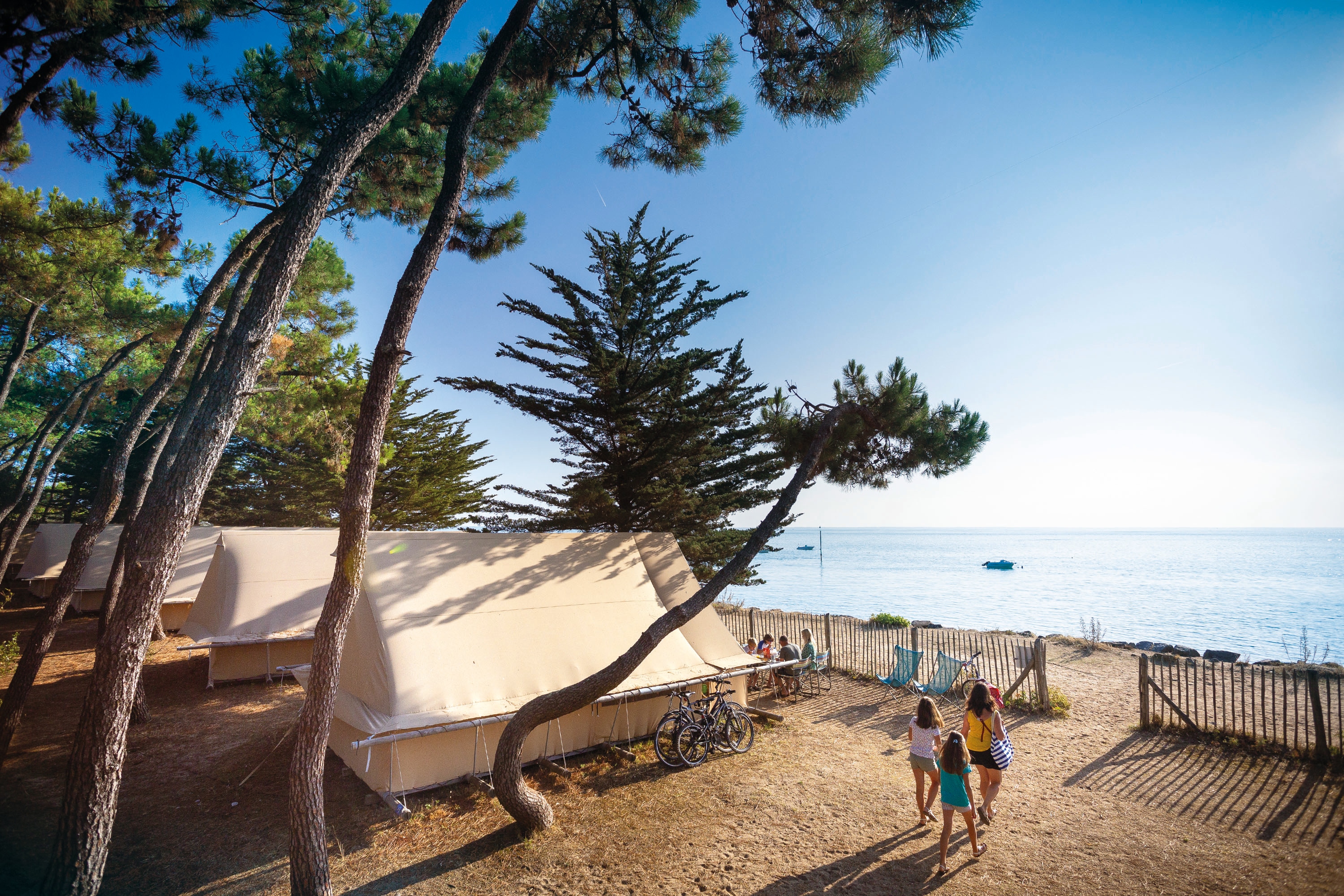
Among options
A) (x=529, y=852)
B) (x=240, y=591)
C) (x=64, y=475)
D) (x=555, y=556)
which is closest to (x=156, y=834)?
(x=529, y=852)

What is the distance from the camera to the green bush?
15.3 m

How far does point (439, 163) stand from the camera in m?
6.23

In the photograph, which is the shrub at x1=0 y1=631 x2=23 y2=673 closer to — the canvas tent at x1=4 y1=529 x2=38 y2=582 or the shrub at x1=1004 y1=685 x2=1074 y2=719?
the canvas tent at x1=4 y1=529 x2=38 y2=582

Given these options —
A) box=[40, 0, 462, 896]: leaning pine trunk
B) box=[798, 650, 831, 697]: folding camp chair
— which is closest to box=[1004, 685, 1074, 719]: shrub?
box=[798, 650, 831, 697]: folding camp chair

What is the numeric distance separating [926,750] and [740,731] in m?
2.41

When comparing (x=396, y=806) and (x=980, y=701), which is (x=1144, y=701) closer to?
(x=980, y=701)

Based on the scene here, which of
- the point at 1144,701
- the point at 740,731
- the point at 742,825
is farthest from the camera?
the point at 1144,701

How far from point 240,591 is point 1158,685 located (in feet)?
43.0

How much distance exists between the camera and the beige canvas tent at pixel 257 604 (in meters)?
8.83

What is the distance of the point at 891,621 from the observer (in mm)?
15594

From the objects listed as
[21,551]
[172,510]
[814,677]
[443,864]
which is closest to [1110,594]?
[814,677]

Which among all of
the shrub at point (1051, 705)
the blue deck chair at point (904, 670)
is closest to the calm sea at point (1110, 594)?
the blue deck chair at point (904, 670)

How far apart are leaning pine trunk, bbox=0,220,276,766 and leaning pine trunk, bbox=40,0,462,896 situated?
311 cm

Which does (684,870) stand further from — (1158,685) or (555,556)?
(1158,685)
